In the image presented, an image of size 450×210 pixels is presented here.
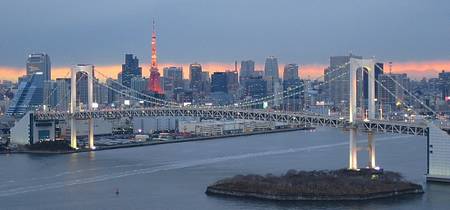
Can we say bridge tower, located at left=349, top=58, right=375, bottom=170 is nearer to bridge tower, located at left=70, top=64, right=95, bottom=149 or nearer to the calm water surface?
the calm water surface

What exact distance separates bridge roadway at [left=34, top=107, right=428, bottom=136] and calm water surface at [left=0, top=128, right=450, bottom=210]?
2.15 feet

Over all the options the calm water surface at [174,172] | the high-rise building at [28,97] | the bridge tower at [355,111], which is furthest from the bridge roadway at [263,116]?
the high-rise building at [28,97]

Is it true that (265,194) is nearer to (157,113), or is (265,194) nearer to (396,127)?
(396,127)

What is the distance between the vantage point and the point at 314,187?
32.6 ft

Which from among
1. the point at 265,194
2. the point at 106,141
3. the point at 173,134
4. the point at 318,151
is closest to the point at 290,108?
the point at 173,134

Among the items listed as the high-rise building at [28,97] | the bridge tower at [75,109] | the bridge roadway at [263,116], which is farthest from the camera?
the high-rise building at [28,97]

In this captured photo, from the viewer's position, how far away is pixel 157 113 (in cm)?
1642

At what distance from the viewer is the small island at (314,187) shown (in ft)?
32.2

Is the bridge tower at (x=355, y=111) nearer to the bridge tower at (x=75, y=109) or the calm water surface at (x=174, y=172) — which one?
the calm water surface at (x=174, y=172)

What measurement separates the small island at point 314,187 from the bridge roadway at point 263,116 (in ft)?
3.46

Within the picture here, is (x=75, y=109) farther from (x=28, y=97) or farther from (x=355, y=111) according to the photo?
(x=28, y=97)

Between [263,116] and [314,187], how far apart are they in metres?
4.31

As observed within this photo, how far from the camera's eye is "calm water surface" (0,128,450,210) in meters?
9.55

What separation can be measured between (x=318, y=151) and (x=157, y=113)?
124 inches
